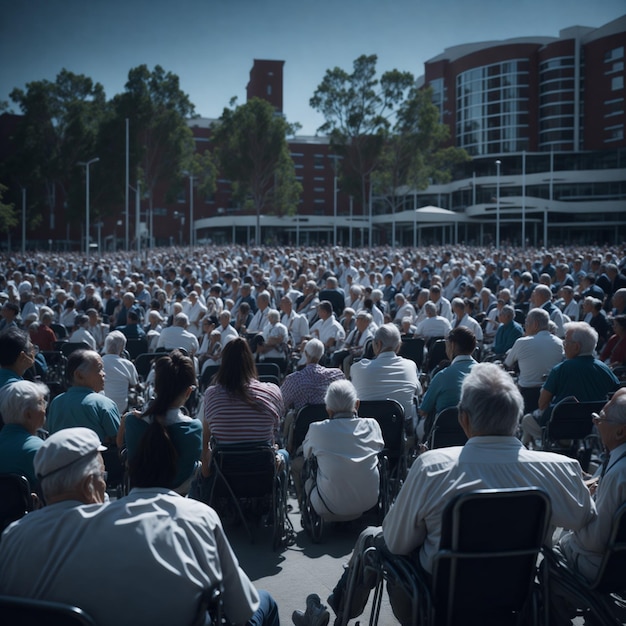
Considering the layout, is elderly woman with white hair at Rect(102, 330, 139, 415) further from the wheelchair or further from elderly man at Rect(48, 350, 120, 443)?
the wheelchair

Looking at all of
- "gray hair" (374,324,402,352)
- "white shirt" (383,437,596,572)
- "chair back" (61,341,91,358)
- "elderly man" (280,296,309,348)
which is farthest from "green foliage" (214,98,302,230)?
"white shirt" (383,437,596,572)

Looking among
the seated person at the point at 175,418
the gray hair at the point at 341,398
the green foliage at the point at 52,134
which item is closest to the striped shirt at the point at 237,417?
the gray hair at the point at 341,398

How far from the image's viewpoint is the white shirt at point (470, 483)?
9.89 feet

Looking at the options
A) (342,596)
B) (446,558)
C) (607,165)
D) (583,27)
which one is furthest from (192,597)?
(583,27)

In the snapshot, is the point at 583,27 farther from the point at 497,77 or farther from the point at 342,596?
the point at 342,596

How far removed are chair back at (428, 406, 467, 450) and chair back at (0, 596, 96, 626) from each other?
3.92 metres

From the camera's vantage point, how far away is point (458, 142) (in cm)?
8488

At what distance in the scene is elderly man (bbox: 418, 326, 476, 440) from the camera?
20.0ft

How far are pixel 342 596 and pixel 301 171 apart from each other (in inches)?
3338

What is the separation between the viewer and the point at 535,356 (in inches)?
314

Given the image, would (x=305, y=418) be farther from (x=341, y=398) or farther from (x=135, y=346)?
(x=135, y=346)

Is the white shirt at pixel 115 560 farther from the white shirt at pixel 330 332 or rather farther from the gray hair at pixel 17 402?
the white shirt at pixel 330 332

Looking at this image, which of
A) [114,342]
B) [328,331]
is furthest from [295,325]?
[114,342]

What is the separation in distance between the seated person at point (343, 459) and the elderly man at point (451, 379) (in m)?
1.03
